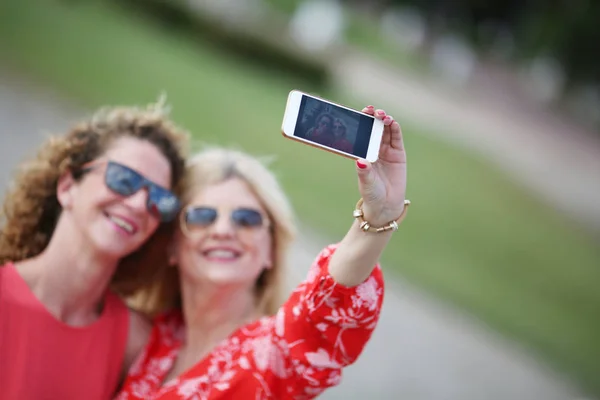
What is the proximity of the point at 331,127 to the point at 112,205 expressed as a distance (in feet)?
4.65

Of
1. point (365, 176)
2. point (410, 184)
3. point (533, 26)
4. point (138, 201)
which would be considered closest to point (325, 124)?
point (365, 176)

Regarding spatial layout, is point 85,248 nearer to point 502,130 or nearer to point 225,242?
point 225,242

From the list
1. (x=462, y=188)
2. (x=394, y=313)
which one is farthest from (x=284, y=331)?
(x=462, y=188)

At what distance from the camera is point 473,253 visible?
11305 millimetres

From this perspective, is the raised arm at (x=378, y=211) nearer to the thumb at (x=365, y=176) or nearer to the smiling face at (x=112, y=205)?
the thumb at (x=365, y=176)

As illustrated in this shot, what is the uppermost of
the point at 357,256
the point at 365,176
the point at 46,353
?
the point at 365,176

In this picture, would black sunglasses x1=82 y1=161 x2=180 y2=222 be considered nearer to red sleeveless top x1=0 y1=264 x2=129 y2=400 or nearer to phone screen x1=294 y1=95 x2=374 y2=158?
red sleeveless top x1=0 y1=264 x2=129 y2=400

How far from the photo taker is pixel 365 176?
95.0 inches

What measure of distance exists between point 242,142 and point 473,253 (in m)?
4.65

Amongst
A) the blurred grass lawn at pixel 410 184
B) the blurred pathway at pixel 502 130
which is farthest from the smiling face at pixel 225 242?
the blurred pathway at pixel 502 130

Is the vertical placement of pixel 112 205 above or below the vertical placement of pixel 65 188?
above

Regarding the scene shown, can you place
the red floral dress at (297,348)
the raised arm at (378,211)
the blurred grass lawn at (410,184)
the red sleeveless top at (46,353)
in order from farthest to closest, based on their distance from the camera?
the blurred grass lawn at (410,184) → the red sleeveless top at (46,353) → the red floral dress at (297,348) → the raised arm at (378,211)

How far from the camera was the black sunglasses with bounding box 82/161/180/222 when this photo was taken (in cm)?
330

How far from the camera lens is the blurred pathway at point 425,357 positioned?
6.64m
